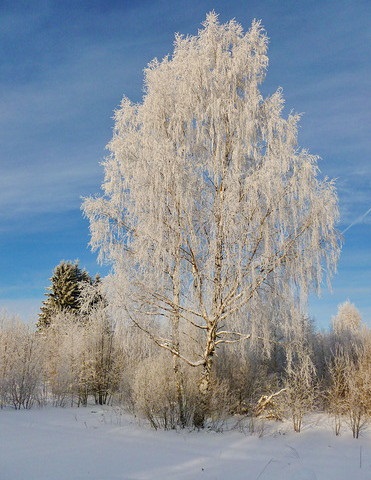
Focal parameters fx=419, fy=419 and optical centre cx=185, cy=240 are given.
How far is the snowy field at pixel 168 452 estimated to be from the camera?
21.6 ft

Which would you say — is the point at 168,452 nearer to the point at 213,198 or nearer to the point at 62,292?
the point at 213,198

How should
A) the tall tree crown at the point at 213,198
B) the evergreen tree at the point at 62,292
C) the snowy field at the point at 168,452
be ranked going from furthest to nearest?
the evergreen tree at the point at 62,292
the tall tree crown at the point at 213,198
the snowy field at the point at 168,452

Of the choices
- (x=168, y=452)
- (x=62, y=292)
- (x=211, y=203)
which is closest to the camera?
(x=168, y=452)

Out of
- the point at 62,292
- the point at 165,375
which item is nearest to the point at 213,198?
the point at 165,375

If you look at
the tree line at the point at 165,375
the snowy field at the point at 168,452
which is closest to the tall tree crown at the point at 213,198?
the tree line at the point at 165,375

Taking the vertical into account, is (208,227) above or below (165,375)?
above

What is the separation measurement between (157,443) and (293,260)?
18.0 ft

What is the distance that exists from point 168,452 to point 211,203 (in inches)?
242

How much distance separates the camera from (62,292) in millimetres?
34781

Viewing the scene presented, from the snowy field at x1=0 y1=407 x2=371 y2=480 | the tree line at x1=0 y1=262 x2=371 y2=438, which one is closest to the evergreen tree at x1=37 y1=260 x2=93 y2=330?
the tree line at x1=0 y1=262 x2=371 y2=438

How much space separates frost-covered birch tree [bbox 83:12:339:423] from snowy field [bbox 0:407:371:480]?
6.85 feet

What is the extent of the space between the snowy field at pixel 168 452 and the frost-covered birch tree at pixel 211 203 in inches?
82.2

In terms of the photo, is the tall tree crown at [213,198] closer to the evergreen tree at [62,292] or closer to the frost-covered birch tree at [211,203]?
the frost-covered birch tree at [211,203]

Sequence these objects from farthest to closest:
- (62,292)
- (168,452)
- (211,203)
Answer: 1. (62,292)
2. (211,203)
3. (168,452)
